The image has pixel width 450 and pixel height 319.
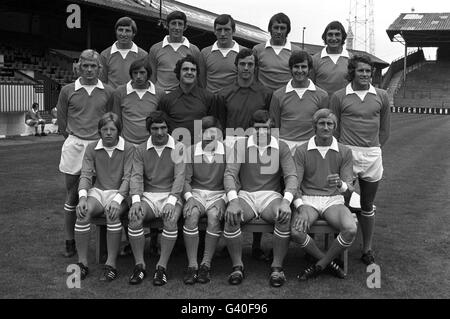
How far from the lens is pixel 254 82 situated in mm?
5512

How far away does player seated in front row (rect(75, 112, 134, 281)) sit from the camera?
191 inches

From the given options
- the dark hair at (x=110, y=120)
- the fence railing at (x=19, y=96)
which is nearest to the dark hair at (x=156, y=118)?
the dark hair at (x=110, y=120)

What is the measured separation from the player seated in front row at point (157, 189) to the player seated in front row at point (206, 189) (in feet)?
0.37

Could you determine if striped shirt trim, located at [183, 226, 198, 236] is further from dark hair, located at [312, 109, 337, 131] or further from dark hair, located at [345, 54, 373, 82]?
dark hair, located at [345, 54, 373, 82]

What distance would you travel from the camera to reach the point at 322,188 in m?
5.05

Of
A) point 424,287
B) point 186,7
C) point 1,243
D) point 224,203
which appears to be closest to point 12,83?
point 1,243

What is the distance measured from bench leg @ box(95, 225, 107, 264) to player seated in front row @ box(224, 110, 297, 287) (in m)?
1.29

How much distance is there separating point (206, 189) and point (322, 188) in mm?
1070

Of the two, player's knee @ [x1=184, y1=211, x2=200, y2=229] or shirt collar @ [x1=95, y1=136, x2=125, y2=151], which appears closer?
player's knee @ [x1=184, y1=211, x2=200, y2=229]

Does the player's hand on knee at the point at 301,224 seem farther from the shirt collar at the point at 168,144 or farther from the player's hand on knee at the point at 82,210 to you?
the player's hand on knee at the point at 82,210

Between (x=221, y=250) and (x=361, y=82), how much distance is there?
2.21 meters

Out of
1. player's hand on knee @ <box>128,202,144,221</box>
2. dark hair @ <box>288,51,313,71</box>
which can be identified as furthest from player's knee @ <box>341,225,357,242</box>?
player's hand on knee @ <box>128,202,144,221</box>

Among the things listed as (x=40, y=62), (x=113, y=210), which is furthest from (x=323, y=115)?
(x=40, y=62)
